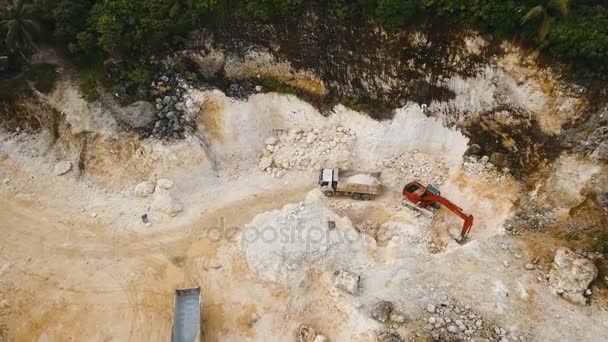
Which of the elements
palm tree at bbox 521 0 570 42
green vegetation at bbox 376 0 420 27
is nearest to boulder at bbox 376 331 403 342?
green vegetation at bbox 376 0 420 27

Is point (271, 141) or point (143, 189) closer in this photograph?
point (143, 189)

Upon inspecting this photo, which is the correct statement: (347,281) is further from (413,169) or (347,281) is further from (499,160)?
(499,160)

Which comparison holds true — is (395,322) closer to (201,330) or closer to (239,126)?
(201,330)

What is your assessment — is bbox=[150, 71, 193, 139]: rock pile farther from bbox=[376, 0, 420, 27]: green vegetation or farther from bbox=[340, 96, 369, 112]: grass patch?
bbox=[376, 0, 420, 27]: green vegetation

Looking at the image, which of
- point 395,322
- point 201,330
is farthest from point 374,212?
point 201,330

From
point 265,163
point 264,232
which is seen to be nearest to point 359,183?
point 265,163
